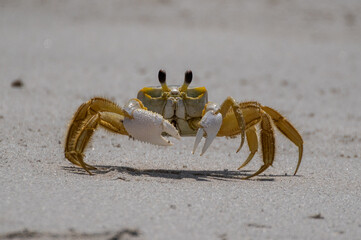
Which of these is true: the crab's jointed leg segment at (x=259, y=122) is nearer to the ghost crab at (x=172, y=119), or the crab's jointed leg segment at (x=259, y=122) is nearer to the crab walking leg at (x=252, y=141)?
the ghost crab at (x=172, y=119)

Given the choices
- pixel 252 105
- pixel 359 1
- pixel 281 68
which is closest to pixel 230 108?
pixel 252 105

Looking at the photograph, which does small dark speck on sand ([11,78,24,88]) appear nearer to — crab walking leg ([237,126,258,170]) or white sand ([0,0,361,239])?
white sand ([0,0,361,239])

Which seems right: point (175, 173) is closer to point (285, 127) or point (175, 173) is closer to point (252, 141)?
point (252, 141)

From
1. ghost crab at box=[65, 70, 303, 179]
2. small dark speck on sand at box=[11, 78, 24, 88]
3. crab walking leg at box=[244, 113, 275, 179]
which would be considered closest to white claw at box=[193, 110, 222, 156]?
ghost crab at box=[65, 70, 303, 179]

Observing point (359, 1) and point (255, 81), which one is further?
point (359, 1)

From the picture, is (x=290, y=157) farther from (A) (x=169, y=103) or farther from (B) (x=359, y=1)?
(B) (x=359, y=1)

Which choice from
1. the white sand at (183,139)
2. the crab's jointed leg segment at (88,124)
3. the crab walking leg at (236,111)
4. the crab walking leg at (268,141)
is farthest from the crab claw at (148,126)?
the crab walking leg at (268,141)

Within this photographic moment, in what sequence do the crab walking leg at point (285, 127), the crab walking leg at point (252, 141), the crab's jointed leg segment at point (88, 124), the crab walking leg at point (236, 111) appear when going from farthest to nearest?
the crab walking leg at point (252, 141), the crab walking leg at point (285, 127), the crab's jointed leg segment at point (88, 124), the crab walking leg at point (236, 111)

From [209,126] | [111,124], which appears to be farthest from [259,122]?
[111,124]
